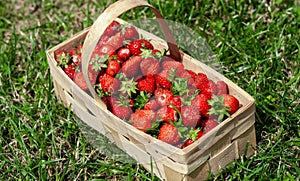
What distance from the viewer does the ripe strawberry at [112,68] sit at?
2346 mm

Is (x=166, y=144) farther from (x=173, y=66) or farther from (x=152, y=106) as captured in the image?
(x=173, y=66)

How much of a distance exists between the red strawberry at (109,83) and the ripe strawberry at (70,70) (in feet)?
0.46

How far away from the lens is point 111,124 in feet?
7.17

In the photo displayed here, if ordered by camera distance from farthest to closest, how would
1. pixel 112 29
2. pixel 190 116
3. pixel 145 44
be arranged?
1. pixel 112 29
2. pixel 145 44
3. pixel 190 116

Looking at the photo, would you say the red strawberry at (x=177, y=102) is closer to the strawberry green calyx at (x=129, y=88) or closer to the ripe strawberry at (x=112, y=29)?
the strawberry green calyx at (x=129, y=88)

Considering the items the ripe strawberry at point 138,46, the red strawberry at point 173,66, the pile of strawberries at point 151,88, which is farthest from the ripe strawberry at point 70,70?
the red strawberry at point 173,66

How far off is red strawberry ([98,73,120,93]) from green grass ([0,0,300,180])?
0.24m

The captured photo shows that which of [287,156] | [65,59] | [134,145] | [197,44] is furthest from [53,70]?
[287,156]

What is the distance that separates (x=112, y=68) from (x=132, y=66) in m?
0.08

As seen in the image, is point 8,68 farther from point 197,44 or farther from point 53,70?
point 197,44

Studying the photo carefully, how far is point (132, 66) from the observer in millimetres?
2338

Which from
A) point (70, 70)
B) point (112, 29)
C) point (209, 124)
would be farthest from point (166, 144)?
point (112, 29)

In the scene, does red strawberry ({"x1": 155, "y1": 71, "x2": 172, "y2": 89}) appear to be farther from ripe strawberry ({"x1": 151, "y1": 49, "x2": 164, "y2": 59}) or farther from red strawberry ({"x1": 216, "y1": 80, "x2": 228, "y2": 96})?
red strawberry ({"x1": 216, "y1": 80, "x2": 228, "y2": 96})

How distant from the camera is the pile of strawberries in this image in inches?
83.6
